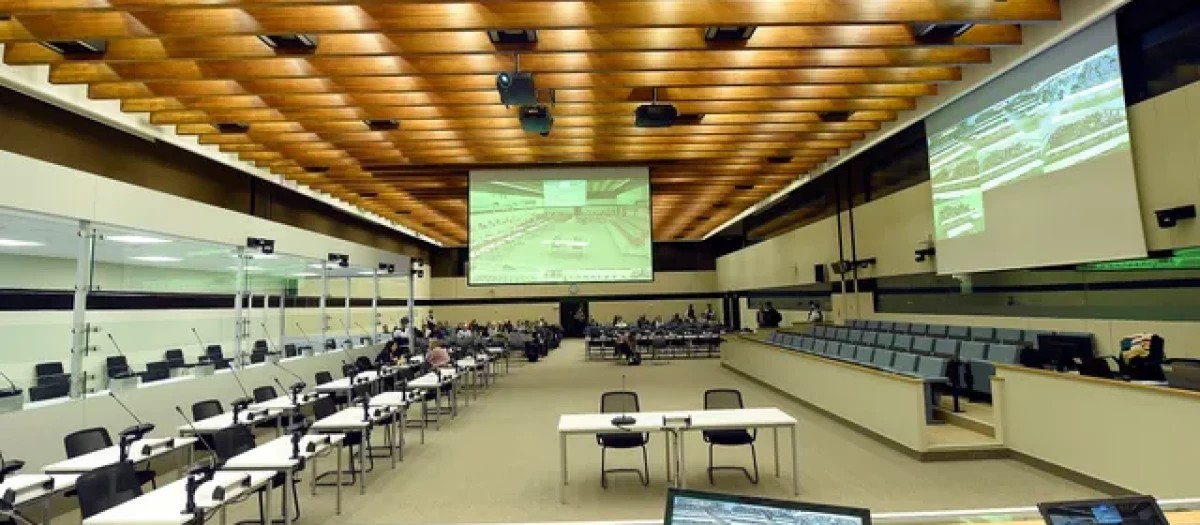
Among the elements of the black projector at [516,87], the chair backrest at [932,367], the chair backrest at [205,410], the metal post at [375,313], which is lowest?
the chair backrest at [205,410]

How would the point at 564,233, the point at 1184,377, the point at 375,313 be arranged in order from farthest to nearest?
the point at 375,313 → the point at 564,233 → the point at 1184,377

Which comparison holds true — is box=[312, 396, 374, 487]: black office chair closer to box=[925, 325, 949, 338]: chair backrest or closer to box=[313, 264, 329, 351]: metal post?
box=[313, 264, 329, 351]: metal post

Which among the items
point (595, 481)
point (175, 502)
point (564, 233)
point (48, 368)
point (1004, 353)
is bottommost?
point (595, 481)

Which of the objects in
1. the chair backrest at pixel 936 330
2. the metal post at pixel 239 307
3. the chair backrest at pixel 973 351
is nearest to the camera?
the chair backrest at pixel 973 351

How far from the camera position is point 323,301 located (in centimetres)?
1150

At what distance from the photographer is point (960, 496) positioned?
455 cm

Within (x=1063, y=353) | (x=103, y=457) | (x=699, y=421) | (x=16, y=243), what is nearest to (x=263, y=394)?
(x=103, y=457)

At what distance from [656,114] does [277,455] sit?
5.35m

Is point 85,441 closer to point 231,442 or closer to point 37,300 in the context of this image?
point 231,442

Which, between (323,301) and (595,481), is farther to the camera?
(323,301)

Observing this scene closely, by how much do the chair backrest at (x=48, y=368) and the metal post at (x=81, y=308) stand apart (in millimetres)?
103

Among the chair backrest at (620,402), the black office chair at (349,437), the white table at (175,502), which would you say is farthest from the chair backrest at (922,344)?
the white table at (175,502)

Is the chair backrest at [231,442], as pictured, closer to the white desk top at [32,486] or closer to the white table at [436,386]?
the white desk top at [32,486]

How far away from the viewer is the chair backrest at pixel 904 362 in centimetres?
682
